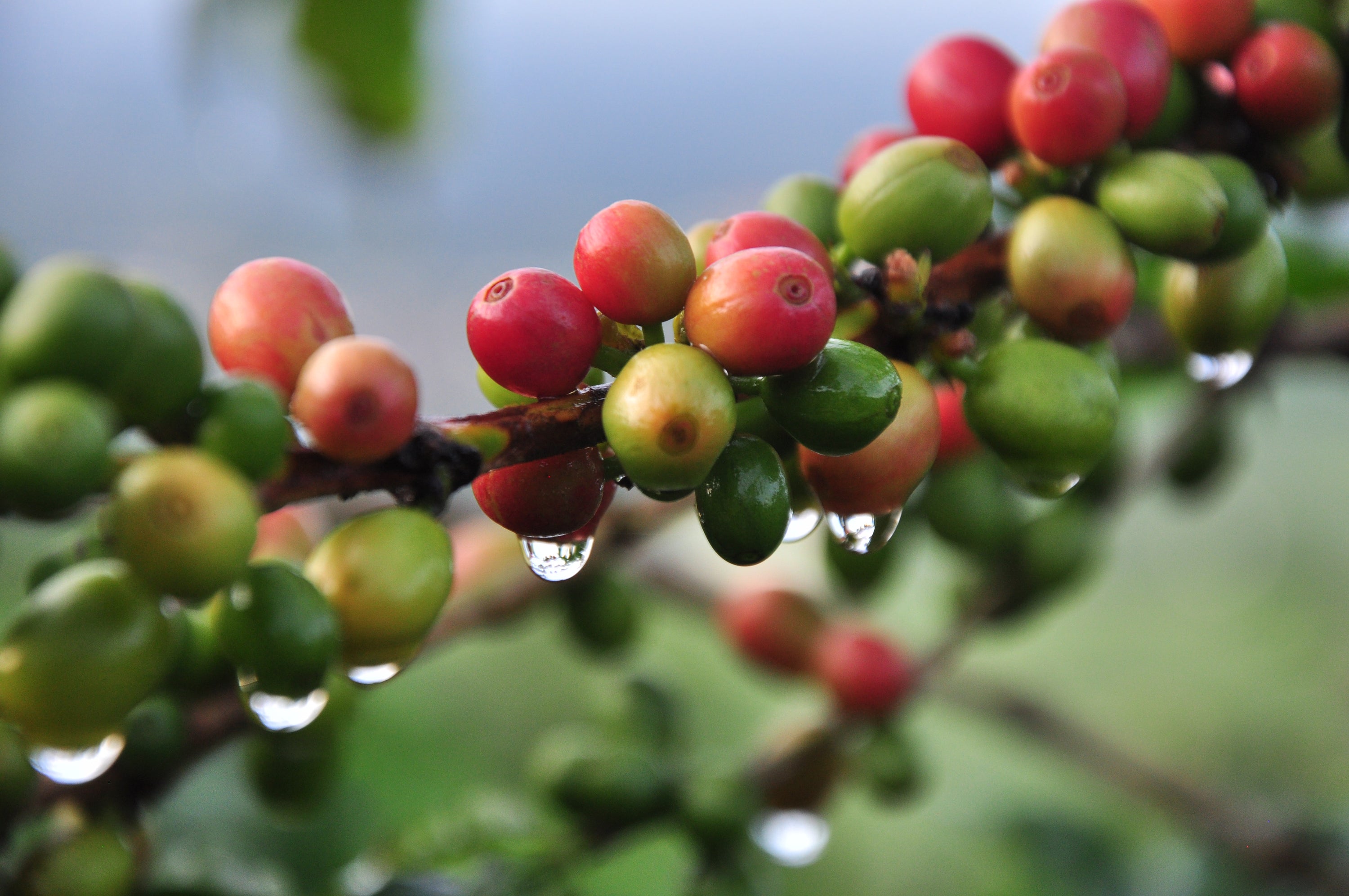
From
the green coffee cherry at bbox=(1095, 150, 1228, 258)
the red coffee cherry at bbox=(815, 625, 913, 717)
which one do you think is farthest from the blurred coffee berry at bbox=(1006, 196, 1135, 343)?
the red coffee cherry at bbox=(815, 625, 913, 717)

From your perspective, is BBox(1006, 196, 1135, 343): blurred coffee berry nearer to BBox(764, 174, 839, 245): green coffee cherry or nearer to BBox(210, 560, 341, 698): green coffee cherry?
BBox(764, 174, 839, 245): green coffee cherry

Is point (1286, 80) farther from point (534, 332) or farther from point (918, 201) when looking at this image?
point (534, 332)

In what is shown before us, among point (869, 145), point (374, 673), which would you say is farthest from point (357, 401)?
point (869, 145)

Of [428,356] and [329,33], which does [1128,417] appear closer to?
[428,356]

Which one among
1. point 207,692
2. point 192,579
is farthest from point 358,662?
point 207,692

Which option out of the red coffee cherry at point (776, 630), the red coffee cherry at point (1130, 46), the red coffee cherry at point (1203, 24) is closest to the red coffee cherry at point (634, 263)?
the red coffee cherry at point (1130, 46)

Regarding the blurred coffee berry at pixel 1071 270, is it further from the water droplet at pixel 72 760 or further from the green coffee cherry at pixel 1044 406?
the water droplet at pixel 72 760
